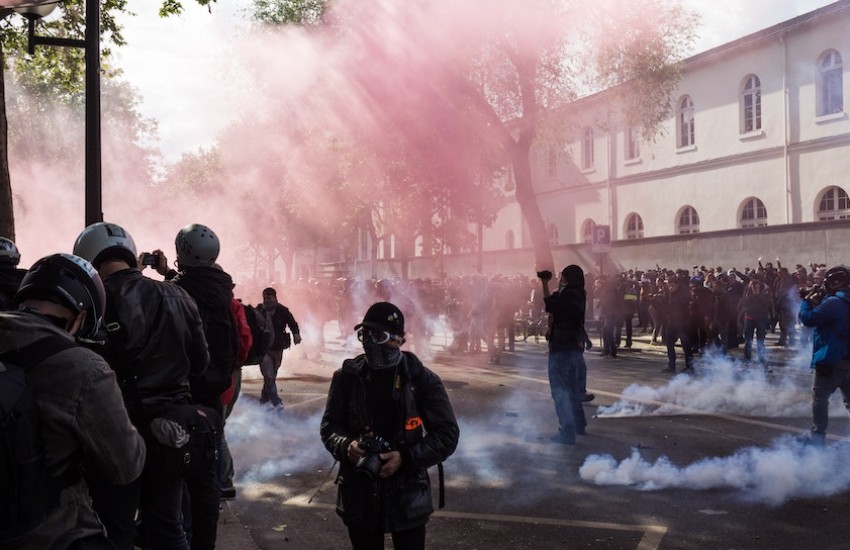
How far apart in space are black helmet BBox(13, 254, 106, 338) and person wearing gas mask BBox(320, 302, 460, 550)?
44.7 inches

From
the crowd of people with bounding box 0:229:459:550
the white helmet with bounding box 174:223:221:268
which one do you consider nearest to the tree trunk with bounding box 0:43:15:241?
the crowd of people with bounding box 0:229:459:550

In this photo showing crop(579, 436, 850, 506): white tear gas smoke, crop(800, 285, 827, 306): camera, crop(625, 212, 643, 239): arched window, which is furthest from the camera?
crop(625, 212, 643, 239): arched window

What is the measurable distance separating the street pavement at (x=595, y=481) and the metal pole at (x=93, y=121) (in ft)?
7.90

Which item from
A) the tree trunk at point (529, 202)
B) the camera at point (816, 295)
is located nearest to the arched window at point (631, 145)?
the tree trunk at point (529, 202)

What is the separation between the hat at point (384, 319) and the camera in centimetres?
298

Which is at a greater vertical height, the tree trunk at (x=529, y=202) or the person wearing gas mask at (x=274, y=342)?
the tree trunk at (x=529, y=202)

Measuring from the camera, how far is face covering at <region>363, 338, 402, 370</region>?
9.75ft

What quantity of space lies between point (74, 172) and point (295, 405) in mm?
22483

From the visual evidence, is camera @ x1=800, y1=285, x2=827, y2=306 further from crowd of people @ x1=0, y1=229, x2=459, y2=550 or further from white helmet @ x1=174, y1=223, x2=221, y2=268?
white helmet @ x1=174, y1=223, x2=221, y2=268

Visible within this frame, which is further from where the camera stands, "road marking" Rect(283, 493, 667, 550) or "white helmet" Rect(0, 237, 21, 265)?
"road marking" Rect(283, 493, 667, 550)

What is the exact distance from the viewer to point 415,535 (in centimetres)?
289

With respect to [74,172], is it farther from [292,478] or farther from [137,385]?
[137,385]

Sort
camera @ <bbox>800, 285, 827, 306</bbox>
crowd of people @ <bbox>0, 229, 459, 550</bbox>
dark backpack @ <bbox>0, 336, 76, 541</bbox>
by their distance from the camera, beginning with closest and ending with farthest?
1. dark backpack @ <bbox>0, 336, 76, 541</bbox>
2. crowd of people @ <bbox>0, 229, 459, 550</bbox>
3. camera @ <bbox>800, 285, 827, 306</bbox>

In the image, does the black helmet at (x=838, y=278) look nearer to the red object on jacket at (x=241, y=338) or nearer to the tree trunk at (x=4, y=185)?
the red object on jacket at (x=241, y=338)
